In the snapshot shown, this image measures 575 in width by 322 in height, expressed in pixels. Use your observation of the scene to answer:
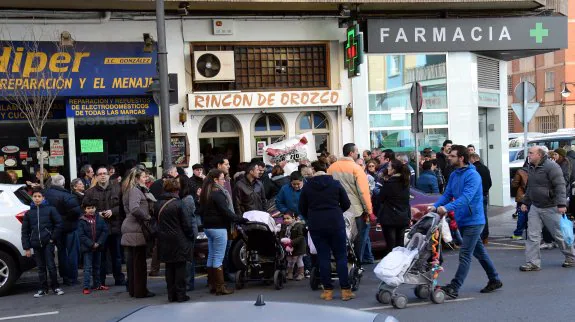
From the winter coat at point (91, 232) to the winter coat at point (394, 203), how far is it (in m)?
4.14

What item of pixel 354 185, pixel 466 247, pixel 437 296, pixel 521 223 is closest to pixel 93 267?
pixel 354 185

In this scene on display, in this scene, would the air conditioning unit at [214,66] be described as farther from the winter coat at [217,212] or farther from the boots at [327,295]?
the boots at [327,295]

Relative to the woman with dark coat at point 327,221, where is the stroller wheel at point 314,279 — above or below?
below

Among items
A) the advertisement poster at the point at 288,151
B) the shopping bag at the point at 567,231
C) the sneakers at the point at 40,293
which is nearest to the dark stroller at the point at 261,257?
the sneakers at the point at 40,293

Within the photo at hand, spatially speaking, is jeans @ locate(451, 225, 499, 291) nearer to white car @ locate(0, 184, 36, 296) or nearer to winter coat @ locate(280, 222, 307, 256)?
winter coat @ locate(280, 222, 307, 256)

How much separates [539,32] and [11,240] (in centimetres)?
1542

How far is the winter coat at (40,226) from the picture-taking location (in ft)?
33.4

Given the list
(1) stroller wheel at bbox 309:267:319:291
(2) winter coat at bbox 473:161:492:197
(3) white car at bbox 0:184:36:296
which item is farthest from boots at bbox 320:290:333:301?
(2) winter coat at bbox 473:161:492:197

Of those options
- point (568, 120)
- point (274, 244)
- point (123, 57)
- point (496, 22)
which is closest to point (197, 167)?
point (274, 244)

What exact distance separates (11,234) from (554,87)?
54621 mm

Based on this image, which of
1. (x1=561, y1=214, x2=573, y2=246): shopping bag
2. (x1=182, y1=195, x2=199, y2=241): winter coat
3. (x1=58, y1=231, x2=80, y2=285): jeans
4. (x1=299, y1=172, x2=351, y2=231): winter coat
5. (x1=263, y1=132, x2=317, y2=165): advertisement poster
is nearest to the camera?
(x1=299, y1=172, x2=351, y2=231): winter coat

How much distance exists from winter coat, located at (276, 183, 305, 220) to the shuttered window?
1134 centimetres

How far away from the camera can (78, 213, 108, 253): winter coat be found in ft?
33.7

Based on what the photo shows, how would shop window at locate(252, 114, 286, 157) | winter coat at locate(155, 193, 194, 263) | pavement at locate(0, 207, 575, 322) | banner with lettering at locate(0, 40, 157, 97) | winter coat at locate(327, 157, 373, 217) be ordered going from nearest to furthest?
pavement at locate(0, 207, 575, 322) < winter coat at locate(155, 193, 194, 263) < winter coat at locate(327, 157, 373, 217) < banner with lettering at locate(0, 40, 157, 97) < shop window at locate(252, 114, 286, 157)
